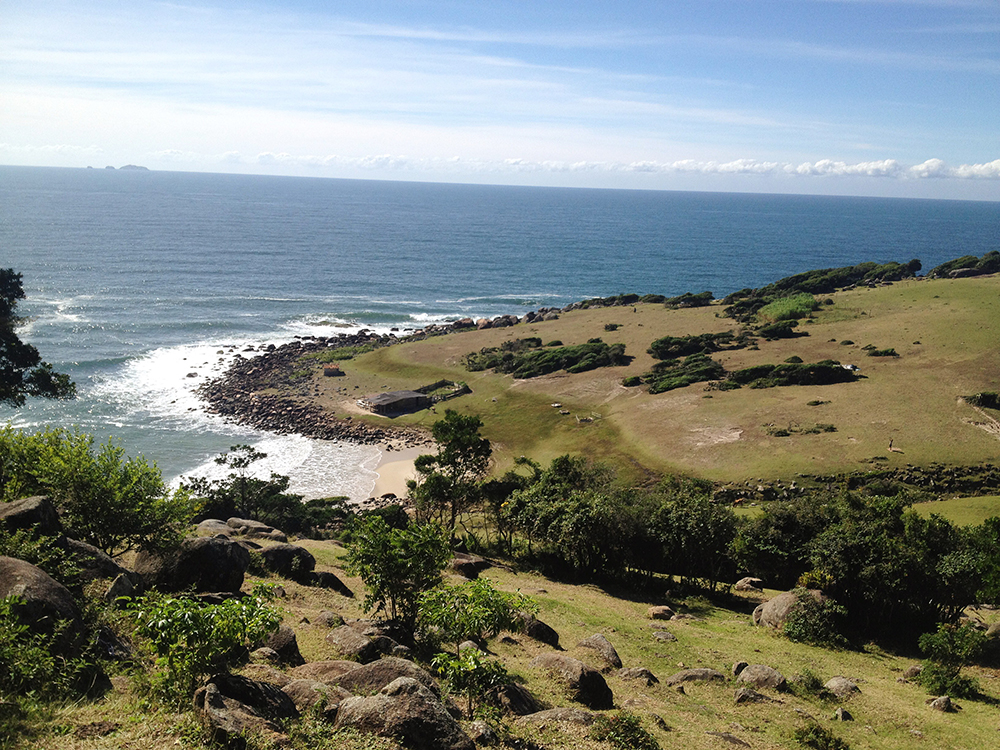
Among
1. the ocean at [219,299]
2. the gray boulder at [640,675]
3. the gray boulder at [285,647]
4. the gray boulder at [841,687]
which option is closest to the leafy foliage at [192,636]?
the gray boulder at [285,647]

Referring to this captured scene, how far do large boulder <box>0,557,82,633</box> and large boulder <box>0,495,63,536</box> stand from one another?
10.6 feet

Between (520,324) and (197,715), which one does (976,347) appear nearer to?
(520,324)

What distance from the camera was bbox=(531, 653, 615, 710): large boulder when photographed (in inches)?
672

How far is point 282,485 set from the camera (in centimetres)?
4856

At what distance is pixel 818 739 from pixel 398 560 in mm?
11842

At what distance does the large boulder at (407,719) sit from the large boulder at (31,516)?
9.99 meters

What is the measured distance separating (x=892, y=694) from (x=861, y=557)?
784cm

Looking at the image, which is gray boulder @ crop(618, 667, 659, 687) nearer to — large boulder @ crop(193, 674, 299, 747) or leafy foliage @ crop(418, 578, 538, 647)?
leafy foliage @ crop(418, 578, 538, 647)

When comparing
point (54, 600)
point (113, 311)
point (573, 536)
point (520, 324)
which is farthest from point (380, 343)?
point (54, 600)

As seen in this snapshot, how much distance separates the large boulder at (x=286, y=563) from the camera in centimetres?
2650

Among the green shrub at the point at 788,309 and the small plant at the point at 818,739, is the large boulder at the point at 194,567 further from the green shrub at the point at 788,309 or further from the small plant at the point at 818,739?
the green shrub at the point at 788,309

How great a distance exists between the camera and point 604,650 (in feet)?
70.3

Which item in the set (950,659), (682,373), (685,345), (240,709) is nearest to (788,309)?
(685,345)

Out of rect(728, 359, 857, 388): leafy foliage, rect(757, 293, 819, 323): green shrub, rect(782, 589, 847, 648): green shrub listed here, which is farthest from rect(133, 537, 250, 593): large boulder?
rect(757, 293, 819, 323): green shrub
